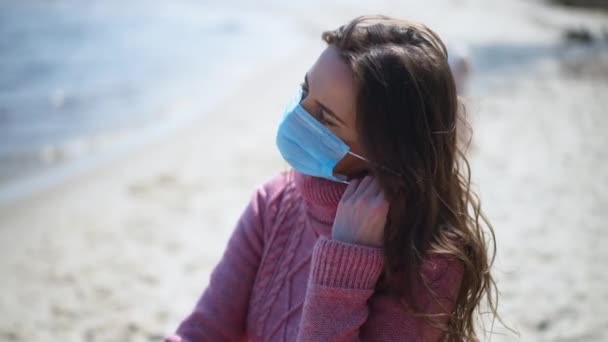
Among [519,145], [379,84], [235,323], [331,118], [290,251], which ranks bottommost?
[519,145]

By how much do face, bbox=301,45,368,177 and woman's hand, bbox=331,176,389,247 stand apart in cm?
13

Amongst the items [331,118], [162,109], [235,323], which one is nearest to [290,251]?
[235,323]

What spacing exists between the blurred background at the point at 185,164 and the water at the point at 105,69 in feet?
0.13

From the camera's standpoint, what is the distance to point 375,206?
1.55m

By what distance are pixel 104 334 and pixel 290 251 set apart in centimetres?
252

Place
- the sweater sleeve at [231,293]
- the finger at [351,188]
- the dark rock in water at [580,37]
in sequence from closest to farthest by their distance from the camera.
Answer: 1. the finger at [351,188]
2. the sweater sleeve at [231,293]
3. the dark rock in water at [580,37]

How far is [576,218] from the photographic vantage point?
5289 millimetres

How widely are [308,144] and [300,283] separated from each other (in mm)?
405

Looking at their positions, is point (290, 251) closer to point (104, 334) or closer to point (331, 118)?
point (331, 118)

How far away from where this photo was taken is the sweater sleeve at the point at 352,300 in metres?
1.53

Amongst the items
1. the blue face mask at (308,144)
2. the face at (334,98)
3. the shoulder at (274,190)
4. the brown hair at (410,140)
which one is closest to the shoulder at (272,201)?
the shoulder at (274,190)

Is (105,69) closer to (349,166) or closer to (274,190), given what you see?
(274,190)

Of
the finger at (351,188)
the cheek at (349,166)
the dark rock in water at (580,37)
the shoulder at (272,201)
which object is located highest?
the cheek at (349,166)

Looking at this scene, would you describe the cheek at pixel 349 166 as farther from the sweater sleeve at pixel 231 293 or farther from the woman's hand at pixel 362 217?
the sweater sleeve at pixel 231 293
